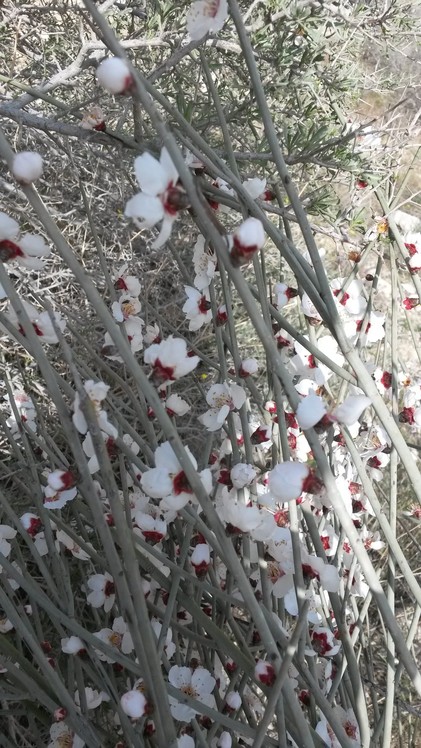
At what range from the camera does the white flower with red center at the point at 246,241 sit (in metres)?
0.40

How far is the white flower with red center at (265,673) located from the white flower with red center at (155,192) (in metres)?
0.34

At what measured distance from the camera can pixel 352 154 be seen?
1.21m

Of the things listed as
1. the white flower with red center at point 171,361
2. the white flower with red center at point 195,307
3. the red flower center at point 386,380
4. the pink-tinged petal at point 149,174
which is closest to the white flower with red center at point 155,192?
the pink-tinged petal at point 149,174

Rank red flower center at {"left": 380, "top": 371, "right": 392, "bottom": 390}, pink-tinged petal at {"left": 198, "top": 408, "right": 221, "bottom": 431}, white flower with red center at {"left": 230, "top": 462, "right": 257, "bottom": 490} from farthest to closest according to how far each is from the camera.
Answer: red flower center at {"left": 380, "top": 371, "right": 392, "bottom": 390} → pink-tinged petal at {"left": 198, "top": 408, "right": 221, "bottom": 431} → white flower with red center at {"left": 230, "top": 462, "right": 257, "bottom": 490}

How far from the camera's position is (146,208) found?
412mm

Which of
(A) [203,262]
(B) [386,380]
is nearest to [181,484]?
(A) [203,262]

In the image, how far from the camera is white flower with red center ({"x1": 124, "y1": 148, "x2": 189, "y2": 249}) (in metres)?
0.41

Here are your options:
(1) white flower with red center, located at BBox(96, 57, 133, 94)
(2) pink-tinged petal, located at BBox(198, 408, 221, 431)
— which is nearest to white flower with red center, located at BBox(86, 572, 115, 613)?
(2) pink-tinged petal, located at BBox(198, 408, 221, 431)

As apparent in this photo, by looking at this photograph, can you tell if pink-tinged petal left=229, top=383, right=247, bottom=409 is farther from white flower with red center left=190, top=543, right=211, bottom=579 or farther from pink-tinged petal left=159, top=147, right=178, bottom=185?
pink-tinged petal left=159, top=147, right=178, bottom=185

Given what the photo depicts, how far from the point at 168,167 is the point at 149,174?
12mm

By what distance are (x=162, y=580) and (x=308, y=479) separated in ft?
0.87

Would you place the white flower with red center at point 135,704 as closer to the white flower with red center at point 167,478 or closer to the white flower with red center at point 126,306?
the white flower with red center at point 167,478

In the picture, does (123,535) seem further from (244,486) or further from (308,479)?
(244,486)

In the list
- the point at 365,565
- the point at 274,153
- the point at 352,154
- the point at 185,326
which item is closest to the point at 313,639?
the point at 365,565
